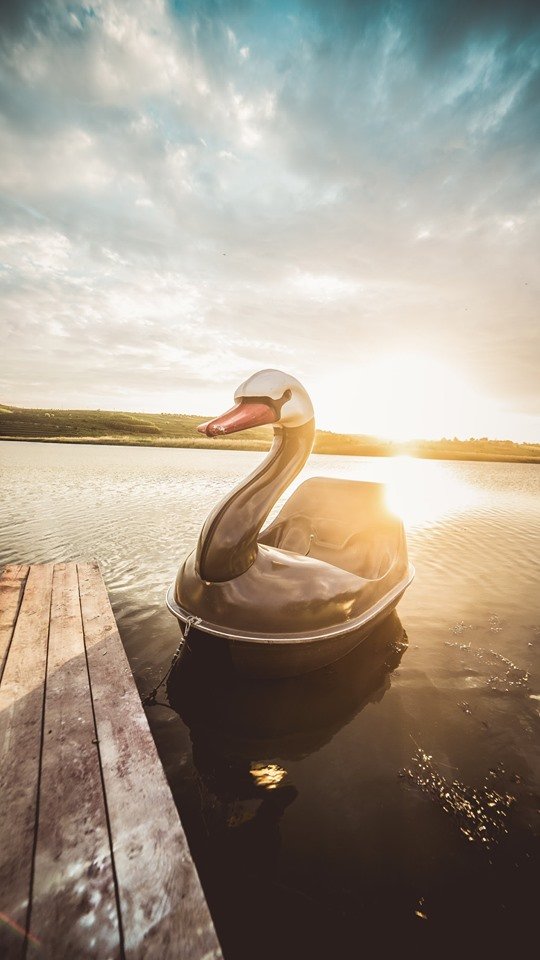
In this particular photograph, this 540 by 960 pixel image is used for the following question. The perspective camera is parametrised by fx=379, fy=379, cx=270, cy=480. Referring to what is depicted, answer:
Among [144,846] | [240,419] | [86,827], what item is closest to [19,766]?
[86,827]

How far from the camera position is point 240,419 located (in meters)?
3.28

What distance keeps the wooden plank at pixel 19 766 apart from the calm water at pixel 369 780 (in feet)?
3.36

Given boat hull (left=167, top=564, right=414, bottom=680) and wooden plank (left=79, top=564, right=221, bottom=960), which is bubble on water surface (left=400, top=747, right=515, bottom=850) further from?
wooden plank (left=79, top=564, right=221, bottom=960)

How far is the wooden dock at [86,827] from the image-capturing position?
5.49ft

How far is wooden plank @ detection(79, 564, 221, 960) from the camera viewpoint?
168cm

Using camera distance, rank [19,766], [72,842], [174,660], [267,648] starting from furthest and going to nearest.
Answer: [174,660] < [267,648] < [19,766] < [72,842]

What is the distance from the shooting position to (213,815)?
271cm

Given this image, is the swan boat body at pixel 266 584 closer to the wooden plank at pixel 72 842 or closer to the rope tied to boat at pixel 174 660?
the rope tied to boat at pixel 174 660

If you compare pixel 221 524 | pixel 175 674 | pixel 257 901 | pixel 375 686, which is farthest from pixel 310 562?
pixel 257 901

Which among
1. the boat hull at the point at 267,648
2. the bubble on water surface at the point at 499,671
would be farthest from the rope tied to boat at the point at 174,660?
the bubble on water surface at the point at 499,671

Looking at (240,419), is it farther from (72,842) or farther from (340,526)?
(340,526)

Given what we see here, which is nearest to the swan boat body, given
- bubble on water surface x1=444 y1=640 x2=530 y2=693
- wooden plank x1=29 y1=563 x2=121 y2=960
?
wooden plank x1=29 y1=563 x2=121 y2=960

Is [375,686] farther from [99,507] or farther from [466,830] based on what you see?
[99,507]

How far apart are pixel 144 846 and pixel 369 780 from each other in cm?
185
